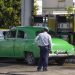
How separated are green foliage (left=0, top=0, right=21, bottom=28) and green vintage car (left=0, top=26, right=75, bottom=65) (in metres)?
18.7

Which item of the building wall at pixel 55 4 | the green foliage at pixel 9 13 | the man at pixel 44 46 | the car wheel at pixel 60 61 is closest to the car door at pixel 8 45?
the car wheel at pixel 60 61

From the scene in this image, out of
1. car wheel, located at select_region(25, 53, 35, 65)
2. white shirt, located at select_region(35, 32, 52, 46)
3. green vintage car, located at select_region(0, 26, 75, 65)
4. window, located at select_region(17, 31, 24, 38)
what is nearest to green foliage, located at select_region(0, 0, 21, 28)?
green vintage car, located at select_region(0, 26, 75, 65)

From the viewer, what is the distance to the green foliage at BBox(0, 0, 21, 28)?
3897cm

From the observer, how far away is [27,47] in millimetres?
19156

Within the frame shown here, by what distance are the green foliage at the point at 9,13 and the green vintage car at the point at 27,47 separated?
1874cm

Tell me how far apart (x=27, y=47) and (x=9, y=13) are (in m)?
20.2

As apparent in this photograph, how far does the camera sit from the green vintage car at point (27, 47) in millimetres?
18688

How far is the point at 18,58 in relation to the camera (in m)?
20.1

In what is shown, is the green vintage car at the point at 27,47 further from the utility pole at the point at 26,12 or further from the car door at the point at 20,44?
the utility pole at the point at 26,12

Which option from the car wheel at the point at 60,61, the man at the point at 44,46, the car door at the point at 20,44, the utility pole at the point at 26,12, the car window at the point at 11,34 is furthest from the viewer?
the utility pole at the point at 26,12

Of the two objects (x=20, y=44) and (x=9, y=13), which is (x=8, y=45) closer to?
(x=20, y=44)

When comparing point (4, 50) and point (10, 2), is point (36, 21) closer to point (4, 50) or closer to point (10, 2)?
point (4, 50)

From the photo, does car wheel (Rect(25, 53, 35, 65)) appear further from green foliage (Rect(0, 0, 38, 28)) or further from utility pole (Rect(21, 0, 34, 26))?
green foliage (Rect(0, 0, 38, 28))

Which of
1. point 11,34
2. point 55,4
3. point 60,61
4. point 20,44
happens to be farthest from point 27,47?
point 55,4
